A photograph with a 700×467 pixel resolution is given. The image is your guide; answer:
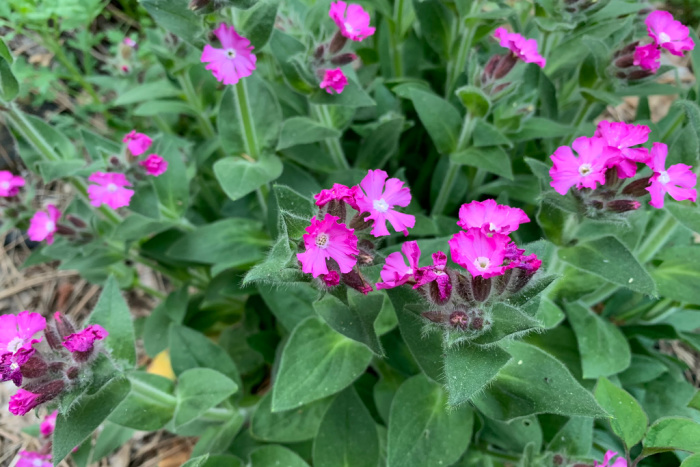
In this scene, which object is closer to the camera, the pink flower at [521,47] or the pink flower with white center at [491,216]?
the pink flower with white center at [491,216]

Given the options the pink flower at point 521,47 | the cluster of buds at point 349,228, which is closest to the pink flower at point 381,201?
the cluster of buds at point 349,228

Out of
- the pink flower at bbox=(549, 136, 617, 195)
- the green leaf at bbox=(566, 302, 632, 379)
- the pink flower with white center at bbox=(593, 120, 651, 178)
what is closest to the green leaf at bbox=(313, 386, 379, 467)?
the green leaf at bbox=(566, 302, 632, 379)

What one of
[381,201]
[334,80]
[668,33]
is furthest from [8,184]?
[668,33]

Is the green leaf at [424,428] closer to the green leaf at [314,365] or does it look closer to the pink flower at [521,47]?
the green leaf at [314,365]

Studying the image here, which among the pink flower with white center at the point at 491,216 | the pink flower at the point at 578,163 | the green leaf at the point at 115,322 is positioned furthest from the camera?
the green leaf at the point at 115,322

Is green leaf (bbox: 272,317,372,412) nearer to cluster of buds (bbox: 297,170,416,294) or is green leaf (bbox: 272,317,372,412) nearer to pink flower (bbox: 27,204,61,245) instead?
cluster of buds (bbox: 297,170,416,294)
